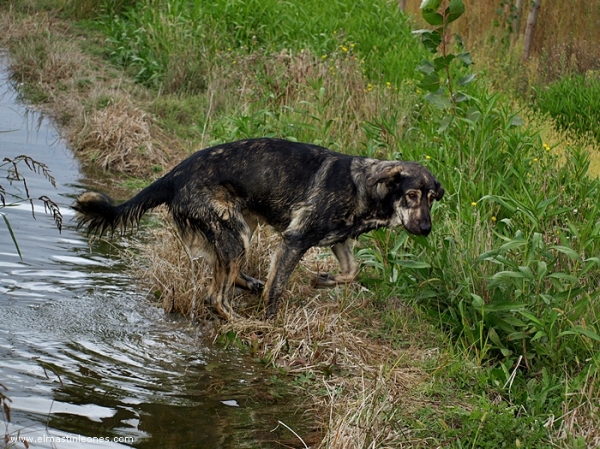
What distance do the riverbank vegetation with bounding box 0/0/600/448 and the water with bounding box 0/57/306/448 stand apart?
31cm

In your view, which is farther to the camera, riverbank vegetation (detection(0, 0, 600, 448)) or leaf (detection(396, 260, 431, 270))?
leaf (detection(396, 260, 431, 270))

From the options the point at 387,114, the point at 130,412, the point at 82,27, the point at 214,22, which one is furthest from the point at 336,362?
the point at 82,27

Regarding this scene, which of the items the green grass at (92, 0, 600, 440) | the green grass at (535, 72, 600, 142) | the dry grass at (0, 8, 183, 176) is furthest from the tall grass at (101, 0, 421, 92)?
the green grass at (535, 72, 600, 142)

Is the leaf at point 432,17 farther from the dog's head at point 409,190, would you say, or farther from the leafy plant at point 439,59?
the dog's head at point 409,190

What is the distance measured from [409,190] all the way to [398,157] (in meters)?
1.74

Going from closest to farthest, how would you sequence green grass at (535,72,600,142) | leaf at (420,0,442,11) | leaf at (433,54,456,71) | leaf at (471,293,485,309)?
1. leaf at (471,293,485,309)
2. leaf at (420,0,442,11)
3. leaf at (433,54,456,71)
4. green grass at (535,72,600,142)

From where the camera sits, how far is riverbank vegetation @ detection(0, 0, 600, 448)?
216 inches

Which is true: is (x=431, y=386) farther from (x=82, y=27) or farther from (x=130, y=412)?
(x=82, y=27)

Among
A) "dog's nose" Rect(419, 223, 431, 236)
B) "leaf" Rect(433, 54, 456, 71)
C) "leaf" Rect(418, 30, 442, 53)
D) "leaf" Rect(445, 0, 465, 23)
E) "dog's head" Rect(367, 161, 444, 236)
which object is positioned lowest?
"dog's nose" Rect(419, 223, 431, 236)

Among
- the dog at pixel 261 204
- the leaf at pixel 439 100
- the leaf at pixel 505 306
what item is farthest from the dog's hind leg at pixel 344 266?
the leaf at pixel 439 100

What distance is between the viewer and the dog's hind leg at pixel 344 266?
23.2 ft

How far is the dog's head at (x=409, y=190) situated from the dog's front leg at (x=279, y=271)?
799 mm

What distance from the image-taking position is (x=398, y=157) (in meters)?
8.22

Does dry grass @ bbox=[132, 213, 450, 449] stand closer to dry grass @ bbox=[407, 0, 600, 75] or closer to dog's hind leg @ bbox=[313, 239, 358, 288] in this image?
dog's hind leg @ bbox=[313, 239, 358, 288]
